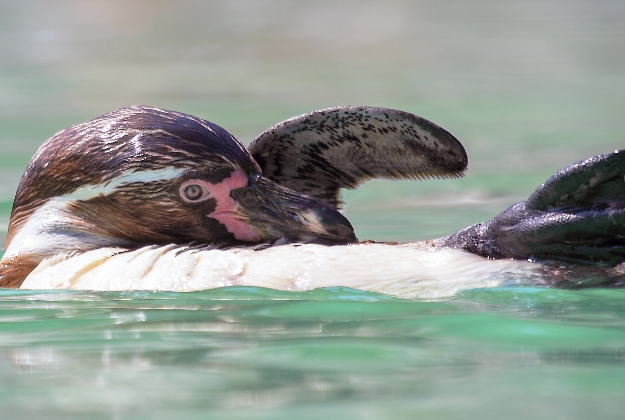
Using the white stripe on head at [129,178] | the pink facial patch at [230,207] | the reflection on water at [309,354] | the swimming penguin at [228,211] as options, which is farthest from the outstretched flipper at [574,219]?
the white stripe on head at [129,178]

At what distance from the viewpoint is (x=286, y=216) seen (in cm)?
484

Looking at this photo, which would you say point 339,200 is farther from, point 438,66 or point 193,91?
point 438,66

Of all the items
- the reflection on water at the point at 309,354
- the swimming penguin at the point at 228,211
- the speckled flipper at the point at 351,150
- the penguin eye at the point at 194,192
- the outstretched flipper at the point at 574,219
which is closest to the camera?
the reflection on water at the point at 309,354

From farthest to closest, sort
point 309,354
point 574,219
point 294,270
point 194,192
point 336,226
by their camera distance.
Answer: point 194,192 < point 336,226 < point 294,270 < point 574,219 < point 309,354

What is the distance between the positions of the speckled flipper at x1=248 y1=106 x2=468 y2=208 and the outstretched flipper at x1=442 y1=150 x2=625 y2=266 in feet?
2.97

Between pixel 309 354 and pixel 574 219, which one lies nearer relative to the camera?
pixel 309 354

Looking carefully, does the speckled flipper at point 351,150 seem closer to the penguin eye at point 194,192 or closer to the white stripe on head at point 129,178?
the penguin eye at point 194,192

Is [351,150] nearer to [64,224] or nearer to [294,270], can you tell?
[294,270]

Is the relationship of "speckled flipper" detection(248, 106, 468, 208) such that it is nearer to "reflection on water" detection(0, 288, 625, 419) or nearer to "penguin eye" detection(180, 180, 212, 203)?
"penguin eye" detection(180, 180, 212, 203)

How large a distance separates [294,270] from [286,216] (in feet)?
1.59

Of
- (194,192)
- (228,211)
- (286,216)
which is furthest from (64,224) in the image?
(286,216)

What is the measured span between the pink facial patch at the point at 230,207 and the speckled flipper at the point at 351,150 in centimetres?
60

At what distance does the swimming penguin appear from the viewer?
13.8 feet

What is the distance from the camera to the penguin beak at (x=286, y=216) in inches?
188
